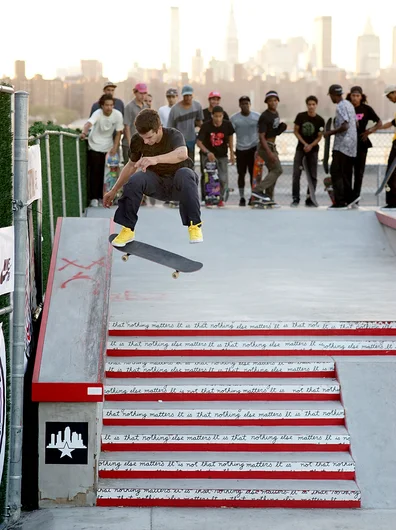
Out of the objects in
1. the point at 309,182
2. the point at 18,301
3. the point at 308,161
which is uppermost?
the point at 308,161

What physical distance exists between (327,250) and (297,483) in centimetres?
837

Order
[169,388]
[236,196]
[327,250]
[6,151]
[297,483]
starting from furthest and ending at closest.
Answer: [236,196] < [327,250] < [169,388] < [297,483] < [6,151]

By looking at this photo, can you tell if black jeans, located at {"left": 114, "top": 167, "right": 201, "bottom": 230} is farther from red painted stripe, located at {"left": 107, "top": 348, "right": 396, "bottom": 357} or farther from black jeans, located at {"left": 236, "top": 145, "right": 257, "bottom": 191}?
black jeans, located at {"left": 236, "top": 145, "right": 257, "bottom": 191}

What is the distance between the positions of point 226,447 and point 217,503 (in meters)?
0.53

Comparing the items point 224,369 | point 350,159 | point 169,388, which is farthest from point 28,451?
point 350,159

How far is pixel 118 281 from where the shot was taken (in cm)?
1219

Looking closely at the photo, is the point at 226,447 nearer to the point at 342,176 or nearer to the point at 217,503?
the point at 217,503

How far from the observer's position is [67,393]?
23.0 ft

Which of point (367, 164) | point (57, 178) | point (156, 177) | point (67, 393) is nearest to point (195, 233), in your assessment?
point (156, 177)

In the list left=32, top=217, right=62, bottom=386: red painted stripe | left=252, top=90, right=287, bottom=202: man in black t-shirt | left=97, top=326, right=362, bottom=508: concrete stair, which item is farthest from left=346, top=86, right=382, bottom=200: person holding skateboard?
left=32, top=217, right=62, bottom=386: red painted stripe

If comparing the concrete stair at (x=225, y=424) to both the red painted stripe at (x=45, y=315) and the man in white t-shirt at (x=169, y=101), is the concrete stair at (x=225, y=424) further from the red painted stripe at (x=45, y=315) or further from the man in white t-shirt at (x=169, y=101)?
the man in white t-shirt at (x=169, y=101)

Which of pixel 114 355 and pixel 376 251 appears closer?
pixel 114 355

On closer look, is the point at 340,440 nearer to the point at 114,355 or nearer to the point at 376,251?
the point at 114,355

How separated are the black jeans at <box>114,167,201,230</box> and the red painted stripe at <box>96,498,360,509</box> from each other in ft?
8.71
